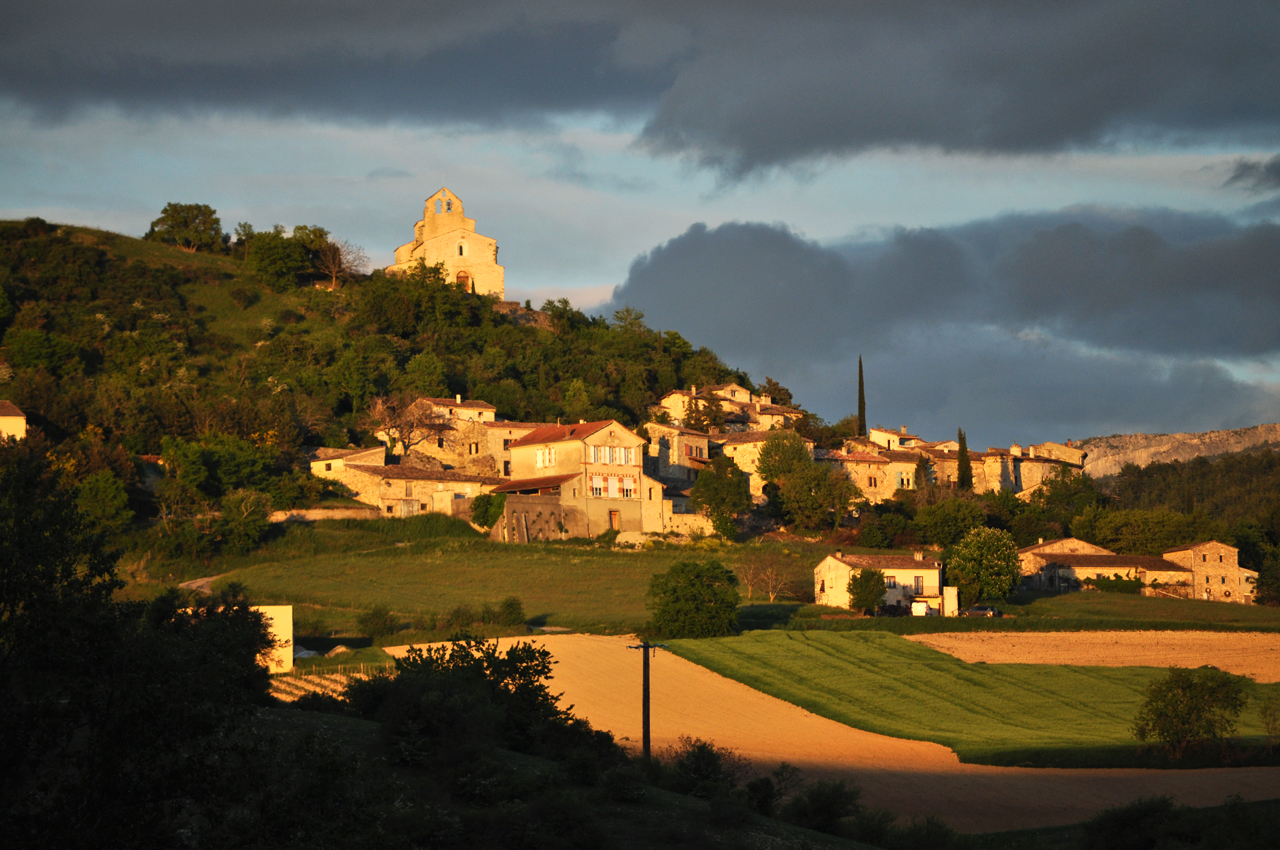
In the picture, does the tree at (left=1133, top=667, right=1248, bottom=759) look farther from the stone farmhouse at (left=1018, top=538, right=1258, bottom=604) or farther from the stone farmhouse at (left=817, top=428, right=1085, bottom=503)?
the stone farmhouse at (left=817, top=428, right=1085, bottom=503)

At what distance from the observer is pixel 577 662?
130 ft

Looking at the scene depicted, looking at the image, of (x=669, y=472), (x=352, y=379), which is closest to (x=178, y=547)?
(x=352, y=379)

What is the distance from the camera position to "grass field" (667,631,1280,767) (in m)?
31.3

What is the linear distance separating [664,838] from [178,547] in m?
41.3

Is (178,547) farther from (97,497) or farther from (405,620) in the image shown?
(405,620)

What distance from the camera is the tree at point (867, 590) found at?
51.4 metres

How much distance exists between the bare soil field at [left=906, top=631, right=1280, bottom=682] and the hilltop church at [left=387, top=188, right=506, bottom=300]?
59748 millimetres

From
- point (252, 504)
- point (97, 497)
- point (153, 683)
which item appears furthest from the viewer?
point (252, 504)

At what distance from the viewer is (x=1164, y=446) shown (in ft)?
527

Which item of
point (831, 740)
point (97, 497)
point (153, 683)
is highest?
point (97, 497)

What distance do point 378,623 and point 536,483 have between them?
2013 cm

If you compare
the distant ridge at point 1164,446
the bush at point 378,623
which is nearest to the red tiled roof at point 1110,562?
the bush at point 378,623

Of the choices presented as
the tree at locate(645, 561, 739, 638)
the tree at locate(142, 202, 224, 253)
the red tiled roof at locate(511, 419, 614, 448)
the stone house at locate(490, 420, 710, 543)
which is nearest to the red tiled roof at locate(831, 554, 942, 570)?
the tree at locate(645, 561, 739, 638)

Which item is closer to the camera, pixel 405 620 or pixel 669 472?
pixel 405 620
